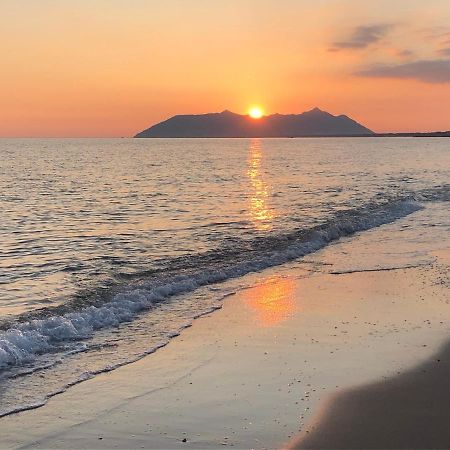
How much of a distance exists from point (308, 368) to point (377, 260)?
1014 cm

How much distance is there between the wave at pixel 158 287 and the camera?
11.2 meters

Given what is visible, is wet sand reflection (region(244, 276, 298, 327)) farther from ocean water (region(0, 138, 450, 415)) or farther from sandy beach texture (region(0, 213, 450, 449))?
ocean water (region(0, 138, 450, 415))

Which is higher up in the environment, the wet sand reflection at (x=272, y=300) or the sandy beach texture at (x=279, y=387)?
the sandy beach texture at (x=279, y=387)

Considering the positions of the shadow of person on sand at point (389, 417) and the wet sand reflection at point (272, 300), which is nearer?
the shadow of person on sand at point (389, 417)

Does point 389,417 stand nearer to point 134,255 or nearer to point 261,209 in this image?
point 134,255

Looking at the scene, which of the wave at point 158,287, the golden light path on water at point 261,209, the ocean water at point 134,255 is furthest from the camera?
the golden light path on water at point 261,209

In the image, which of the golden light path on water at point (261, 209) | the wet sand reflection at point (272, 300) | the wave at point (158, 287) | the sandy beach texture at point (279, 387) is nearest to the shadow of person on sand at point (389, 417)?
the sandy beach texture at point (279, 387)

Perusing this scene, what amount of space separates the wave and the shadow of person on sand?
5783mm

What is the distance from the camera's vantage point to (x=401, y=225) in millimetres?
27469

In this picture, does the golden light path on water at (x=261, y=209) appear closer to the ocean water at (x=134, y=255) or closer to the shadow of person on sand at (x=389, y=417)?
the ocean water at (x=134, y=255)

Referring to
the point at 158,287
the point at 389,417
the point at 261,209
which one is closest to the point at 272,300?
the point at 158,287

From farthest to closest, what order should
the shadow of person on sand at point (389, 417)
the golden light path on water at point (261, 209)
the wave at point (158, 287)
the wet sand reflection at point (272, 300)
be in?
the golden light path on water at point (261, 209), the wet sand reflection at point (272, 300), the wave at point (158, 287), the shadow of person on sand at point (389, 417)

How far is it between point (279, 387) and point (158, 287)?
24.7 feet

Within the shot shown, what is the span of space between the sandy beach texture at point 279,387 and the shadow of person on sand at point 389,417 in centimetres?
1
